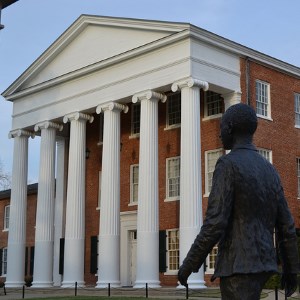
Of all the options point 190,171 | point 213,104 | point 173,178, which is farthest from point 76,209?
point 213,104

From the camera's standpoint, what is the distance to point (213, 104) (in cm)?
3241

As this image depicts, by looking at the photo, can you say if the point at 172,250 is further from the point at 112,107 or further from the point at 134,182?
the point at 112,107

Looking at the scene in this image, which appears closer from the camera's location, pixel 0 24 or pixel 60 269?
pixel 0 24

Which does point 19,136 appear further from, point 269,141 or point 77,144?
point 269,141

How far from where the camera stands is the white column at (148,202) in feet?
93.5

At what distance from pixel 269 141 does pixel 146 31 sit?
309 inches

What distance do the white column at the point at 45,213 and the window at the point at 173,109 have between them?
20.9ft

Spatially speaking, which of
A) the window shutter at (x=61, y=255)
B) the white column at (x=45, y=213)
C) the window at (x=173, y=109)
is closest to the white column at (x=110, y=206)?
the window at (x=173, y=109)

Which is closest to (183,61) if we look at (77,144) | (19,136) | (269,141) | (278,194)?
(269,141)

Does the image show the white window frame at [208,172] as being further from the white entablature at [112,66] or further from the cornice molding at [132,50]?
the cornice molding at [132,50]

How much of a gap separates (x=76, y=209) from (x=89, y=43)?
874 centimetres

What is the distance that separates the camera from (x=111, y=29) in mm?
33844

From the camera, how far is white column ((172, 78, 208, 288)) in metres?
27.5

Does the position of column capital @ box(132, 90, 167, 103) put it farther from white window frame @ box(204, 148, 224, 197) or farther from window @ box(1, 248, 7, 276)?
window @ box(1, 248, 7, 276)
